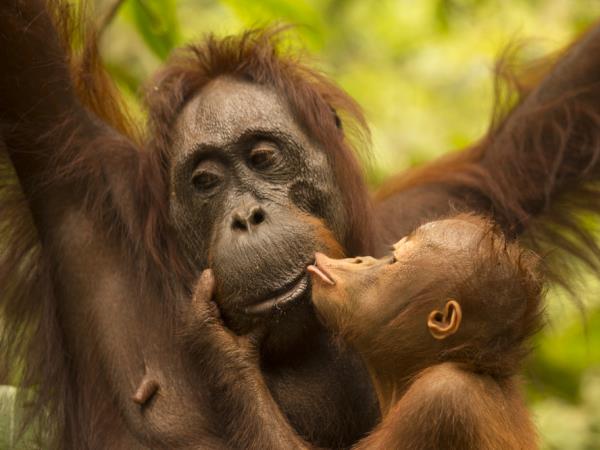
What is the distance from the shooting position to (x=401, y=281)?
15.0 ft

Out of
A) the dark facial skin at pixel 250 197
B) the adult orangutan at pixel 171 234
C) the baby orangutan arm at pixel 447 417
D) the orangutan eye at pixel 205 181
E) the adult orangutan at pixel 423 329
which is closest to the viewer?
the baby orangutan arm at pixel 447 417

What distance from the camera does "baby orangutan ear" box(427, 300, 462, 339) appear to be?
437 cm

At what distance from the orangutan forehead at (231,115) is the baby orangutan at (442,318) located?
63 centimetres

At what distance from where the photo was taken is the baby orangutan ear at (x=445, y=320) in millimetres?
4371

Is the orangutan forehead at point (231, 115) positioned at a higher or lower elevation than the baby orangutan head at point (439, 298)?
higher

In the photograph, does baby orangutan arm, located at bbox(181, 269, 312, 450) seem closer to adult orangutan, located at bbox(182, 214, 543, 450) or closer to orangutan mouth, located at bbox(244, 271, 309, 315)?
adult orangutan, located at bbox(182, 214, 543, 450)

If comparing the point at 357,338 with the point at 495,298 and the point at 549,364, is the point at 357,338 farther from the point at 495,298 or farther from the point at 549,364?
the point at 549,364

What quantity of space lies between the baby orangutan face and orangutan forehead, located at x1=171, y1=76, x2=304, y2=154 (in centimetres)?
61

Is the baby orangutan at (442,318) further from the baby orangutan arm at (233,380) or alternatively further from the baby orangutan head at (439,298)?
the baby orangutan arm at (233,380)

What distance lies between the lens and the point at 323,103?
4918 mm

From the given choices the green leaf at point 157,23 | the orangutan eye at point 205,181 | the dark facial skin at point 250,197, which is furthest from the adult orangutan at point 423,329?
the green leaf at point 157,23

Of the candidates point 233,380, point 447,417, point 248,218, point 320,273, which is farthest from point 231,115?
point 447,417

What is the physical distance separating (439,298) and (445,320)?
0.32ft

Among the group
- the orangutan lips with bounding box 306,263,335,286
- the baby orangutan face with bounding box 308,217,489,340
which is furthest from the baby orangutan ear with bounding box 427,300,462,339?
the orangutan lips with bounding box 306,263,335,286
